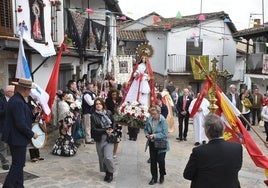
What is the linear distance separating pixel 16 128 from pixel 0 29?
3.82 meters

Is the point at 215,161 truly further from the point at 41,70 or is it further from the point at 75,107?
the point at 41,70

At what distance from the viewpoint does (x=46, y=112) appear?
27.0ft

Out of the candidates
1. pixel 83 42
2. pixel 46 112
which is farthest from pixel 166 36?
pixel 46 112

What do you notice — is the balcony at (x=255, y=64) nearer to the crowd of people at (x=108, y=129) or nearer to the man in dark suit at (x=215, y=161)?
the crowd of people at (x=108, y=129)

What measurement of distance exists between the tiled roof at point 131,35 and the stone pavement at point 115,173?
65.6ft

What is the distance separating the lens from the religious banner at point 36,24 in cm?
953

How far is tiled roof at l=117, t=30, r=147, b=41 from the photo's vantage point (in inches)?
1177

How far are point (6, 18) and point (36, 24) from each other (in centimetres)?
106

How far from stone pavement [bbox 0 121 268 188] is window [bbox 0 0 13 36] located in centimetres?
317

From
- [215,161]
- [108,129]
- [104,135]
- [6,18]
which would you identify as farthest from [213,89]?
[6,18]

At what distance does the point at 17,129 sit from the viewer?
5.98 metres

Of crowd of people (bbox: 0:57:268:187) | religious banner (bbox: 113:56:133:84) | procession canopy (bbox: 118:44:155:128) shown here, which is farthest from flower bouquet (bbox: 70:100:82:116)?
religious banner (bbox: 113:56:133:84)

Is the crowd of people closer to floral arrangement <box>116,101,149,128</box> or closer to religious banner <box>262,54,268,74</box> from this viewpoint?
floral arrangement <box>116,101,149,128</box>

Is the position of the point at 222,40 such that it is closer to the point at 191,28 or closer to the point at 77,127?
the point at 191,28
